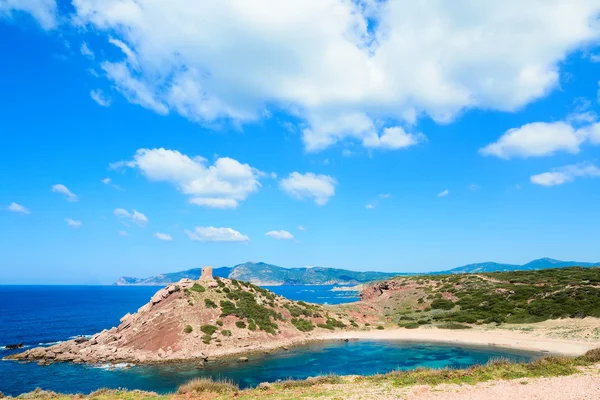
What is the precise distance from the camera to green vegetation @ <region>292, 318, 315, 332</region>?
65169 mm

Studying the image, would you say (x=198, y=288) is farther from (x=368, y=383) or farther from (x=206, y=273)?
(x=368, y=383)

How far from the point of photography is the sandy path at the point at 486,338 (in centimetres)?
4644

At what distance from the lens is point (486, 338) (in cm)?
5534

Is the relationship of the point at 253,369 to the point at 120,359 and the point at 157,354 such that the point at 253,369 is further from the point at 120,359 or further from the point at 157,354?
the point at 120,359

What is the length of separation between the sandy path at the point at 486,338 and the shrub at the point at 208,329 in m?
20.0

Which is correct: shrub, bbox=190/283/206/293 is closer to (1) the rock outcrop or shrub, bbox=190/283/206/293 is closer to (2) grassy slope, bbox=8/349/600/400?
(1) the rock outcrop

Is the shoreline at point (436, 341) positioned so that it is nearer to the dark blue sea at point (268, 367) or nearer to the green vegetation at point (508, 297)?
the dark blue sea at point (268, 367)

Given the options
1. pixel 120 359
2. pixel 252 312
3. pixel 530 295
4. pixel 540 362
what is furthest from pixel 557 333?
pixel 120 359

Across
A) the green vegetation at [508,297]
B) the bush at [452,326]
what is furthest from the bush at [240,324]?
the bush at [452,326]

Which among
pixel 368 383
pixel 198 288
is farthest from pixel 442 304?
pixel 368 383

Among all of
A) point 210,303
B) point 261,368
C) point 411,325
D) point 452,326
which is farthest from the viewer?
point 411,325

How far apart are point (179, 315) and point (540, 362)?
49.4 m

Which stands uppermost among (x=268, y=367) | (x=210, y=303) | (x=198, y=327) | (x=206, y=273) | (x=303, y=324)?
(x=206, y=273)

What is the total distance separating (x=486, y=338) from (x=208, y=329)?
144 ft
